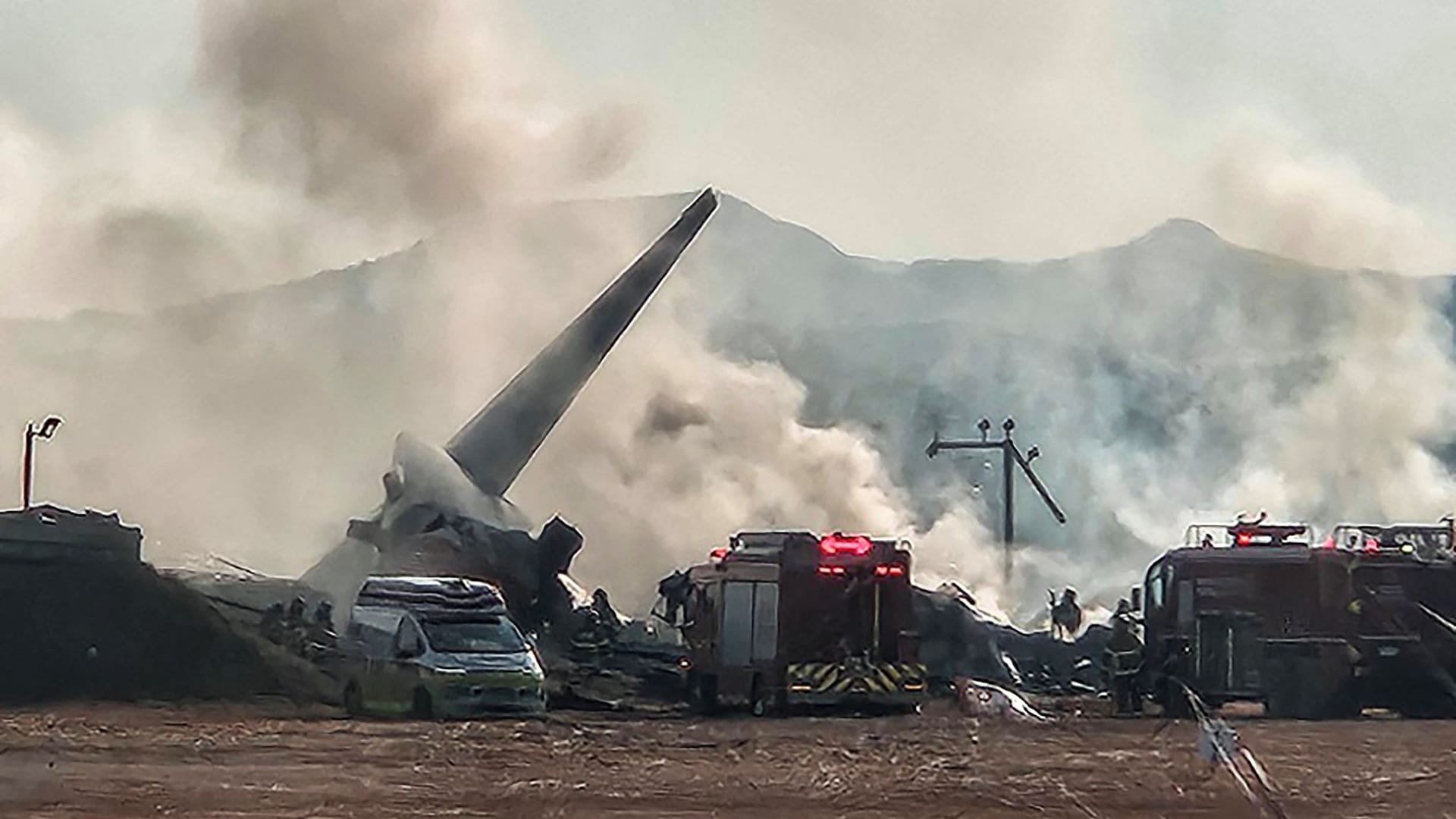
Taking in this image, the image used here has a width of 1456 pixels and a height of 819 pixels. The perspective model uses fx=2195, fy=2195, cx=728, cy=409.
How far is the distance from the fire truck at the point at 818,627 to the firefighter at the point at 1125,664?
3.88 metres

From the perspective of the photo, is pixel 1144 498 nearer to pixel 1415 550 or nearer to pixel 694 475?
pixel 694 475

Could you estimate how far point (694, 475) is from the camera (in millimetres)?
72125

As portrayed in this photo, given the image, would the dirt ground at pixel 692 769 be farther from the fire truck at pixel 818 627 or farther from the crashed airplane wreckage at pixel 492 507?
the crashed airplane wreckage at pixel 492 507

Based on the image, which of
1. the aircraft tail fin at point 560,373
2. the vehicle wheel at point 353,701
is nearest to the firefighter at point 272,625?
the vehicle wheel at point 353,701

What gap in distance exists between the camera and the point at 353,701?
1281 inches

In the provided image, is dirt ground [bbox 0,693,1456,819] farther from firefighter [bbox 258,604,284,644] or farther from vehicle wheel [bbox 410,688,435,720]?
firefighter [bbox 258,604,284,644]

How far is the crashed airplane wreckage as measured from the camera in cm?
5188

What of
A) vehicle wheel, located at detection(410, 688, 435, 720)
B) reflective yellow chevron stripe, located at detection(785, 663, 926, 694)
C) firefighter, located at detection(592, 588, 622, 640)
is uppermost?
firefighter, located at detection(592, 588, 622, 640)

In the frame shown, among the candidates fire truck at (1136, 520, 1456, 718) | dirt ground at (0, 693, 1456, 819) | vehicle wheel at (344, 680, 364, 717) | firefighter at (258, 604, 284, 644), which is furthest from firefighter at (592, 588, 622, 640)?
dirt ground at (0, 693, 1456, 819)

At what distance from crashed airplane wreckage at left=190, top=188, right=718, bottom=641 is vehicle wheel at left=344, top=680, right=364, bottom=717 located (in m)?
14.8

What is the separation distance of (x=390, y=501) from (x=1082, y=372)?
40160 millimetres

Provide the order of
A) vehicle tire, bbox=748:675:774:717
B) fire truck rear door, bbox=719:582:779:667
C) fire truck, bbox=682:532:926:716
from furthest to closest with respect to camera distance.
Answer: fire truck rear door, bbox=719:582:779:667 → vehicle tire, bbox=748:675:774:717 → fire truck, bbox=682:532:926:716

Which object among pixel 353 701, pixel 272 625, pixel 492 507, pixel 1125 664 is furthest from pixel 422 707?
pixel 492 507

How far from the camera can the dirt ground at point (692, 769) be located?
16.9m
